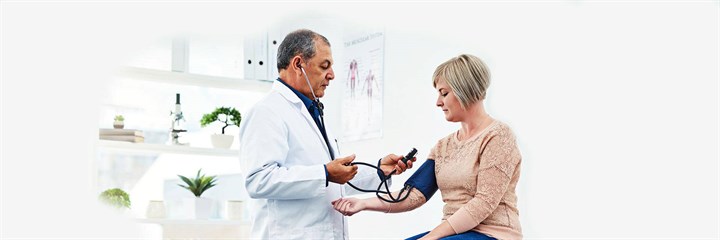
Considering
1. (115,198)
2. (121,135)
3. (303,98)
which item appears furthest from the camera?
(121,135)

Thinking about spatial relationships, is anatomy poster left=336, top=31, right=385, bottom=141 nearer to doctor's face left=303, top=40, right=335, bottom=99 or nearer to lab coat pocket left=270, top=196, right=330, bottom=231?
doctor's face left=303, top=40, right=335, bottom=99

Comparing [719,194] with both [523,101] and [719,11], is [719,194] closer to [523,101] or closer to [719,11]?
[719,11]

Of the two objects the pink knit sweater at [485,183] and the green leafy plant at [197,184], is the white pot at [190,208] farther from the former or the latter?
the pink knit sweater at [485,183]

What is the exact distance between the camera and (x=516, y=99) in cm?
350

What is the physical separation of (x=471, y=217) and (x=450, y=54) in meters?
1.62

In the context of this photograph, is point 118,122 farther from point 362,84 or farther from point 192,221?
point 362,84

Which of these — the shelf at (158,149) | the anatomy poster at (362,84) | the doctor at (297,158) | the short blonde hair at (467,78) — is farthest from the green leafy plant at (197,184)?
the short blonde hair at (467,78)

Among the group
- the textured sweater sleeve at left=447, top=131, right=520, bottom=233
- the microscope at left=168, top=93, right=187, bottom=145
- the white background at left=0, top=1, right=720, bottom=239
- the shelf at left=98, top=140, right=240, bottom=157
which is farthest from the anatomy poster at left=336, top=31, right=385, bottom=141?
the textured sweater sleeve at left=447, top=131, right=520, bottom=233

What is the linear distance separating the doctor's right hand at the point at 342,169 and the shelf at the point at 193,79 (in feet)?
7.70

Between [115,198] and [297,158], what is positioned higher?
[297,158]

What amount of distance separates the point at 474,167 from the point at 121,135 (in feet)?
8.08

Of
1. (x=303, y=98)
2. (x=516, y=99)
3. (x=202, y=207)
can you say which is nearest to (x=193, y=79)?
(x=202, y=207)

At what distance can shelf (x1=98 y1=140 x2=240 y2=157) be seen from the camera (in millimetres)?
4363

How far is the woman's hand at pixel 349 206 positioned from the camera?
249 cm
